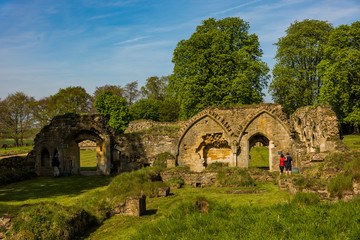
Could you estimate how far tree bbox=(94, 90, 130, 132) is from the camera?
158 feet

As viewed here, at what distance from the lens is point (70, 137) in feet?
78.3

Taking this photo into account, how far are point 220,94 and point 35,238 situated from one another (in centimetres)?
2342

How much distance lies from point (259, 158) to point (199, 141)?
8.22 meters

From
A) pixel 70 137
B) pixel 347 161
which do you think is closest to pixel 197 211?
pixel 347 161

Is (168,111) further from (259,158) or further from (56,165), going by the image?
(56,165)

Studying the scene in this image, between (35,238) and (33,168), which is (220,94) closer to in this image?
(33,168)

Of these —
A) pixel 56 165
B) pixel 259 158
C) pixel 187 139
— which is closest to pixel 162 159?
pixel 187 139

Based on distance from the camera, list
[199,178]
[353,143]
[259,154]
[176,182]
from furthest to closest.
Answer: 1. [259,154]
2. [353,143]
3. [199,178]
4. [176,182]

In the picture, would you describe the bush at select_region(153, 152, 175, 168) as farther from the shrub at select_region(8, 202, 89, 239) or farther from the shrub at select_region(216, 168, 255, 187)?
the shrub at select_region(8, 202, 89, 239)

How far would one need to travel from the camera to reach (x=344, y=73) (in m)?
29.6

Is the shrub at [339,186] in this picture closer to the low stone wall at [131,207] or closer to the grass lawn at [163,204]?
the grass lawn at [163,204]

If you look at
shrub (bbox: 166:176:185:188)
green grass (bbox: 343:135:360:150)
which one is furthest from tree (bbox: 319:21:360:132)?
shrub (bbox: 166:176:185:188)

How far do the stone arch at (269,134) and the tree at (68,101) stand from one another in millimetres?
36462

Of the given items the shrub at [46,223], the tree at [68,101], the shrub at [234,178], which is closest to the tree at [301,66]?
the shrub at [234,178]
